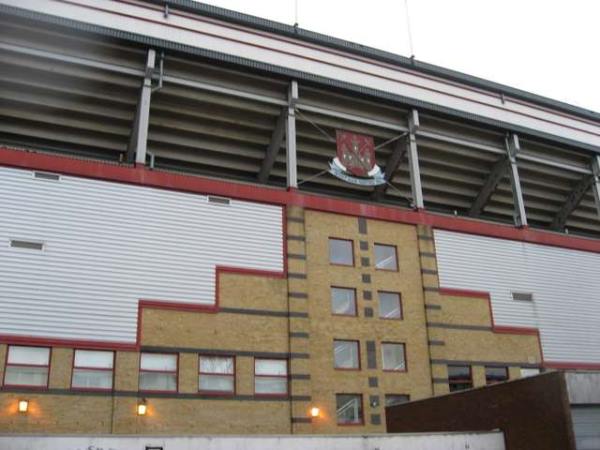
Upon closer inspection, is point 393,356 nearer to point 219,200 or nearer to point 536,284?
point 536,284

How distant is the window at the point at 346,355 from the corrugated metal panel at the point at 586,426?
1168 cm

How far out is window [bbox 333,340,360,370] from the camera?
3181 cm

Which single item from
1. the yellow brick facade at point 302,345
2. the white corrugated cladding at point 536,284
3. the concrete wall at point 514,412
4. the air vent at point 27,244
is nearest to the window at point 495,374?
the yellow brick facade at point 302,345

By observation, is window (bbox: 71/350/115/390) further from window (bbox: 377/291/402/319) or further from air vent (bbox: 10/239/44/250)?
window (bbox: 377/291/402/319)

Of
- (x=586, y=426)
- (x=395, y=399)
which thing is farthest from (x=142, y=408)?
(x=586, y=426)

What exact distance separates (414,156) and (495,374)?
12.7 meters

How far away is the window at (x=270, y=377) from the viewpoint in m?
29.6

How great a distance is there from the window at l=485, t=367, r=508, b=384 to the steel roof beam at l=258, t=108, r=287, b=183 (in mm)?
16435

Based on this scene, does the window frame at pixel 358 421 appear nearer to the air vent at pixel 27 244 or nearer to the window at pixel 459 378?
the window at pixel 459 378

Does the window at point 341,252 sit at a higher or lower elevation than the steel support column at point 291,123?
lower

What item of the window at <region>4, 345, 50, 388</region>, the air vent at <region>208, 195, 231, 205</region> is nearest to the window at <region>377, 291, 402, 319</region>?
the air vent at <region>208, 195, 231, 205</region>

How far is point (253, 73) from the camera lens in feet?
117

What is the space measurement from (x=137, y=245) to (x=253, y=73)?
474 inches

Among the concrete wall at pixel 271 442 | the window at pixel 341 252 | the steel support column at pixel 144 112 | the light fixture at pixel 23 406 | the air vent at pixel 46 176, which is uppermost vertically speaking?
the steel support column at pixel 144 112
